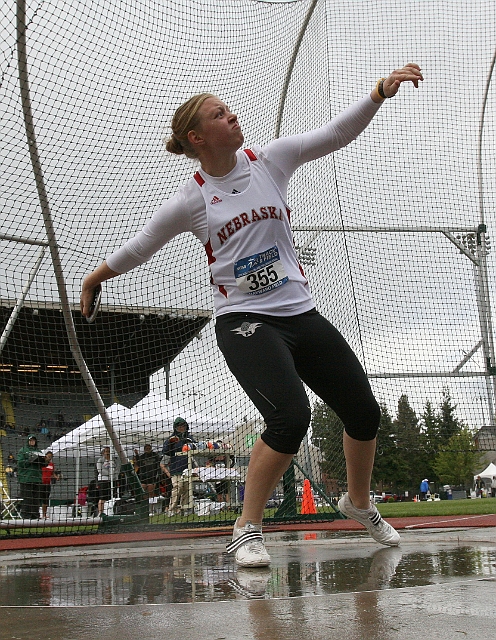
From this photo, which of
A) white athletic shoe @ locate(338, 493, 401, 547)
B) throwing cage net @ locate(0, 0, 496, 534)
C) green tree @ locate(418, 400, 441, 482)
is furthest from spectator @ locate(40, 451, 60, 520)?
white athletic shoe @ locate(338, 493, 401, 547)

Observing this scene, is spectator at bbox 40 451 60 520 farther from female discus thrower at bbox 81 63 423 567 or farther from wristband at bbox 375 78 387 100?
wristband at bbox 375 78 387 100

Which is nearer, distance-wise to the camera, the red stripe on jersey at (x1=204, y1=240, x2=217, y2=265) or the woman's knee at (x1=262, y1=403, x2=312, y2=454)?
the woman's knee at (x1=262, y1=403, x2=312, y2=454)

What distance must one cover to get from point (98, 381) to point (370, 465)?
788 cm


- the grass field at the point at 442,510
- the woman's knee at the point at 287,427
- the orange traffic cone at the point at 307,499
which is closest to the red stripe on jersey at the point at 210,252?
the woman's knee at the point at 287,427

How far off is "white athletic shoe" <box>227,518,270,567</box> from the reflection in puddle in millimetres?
43

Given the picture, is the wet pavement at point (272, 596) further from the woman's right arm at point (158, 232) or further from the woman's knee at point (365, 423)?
the woman's right arm at point (158, 232)

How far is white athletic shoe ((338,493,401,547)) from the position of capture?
3.66 meters

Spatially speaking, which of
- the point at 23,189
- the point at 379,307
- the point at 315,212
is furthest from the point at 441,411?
the point at 23,189

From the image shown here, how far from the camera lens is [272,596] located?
2.23 metres

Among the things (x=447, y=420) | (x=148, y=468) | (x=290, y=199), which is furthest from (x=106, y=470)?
(x=447, y=420)

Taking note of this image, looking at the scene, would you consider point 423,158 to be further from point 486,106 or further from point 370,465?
point 370,465

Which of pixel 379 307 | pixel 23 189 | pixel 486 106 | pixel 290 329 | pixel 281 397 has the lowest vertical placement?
pixel 281 397

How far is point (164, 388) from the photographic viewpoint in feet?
32.5

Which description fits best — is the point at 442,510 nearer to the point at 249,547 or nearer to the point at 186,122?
the point at 249,547
